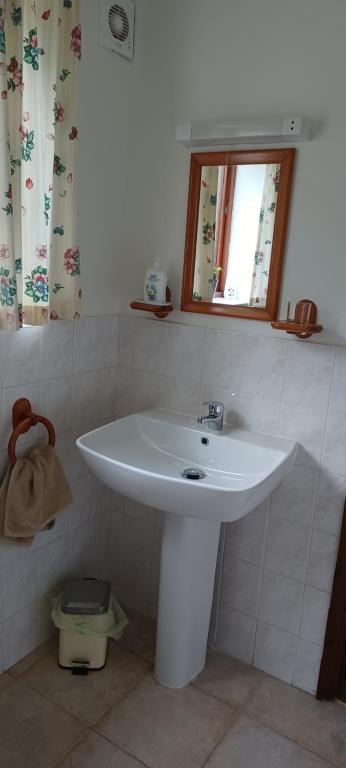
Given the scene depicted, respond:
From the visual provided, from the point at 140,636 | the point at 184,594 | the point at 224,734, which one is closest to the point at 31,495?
the point at 184,594

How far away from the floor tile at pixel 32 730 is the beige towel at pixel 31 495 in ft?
1.75

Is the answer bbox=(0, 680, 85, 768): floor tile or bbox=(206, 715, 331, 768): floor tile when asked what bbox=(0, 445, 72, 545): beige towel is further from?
bbox=(206, 715, 331, 768): floor tile

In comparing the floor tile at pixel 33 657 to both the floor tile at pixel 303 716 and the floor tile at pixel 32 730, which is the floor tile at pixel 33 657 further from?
the floor tile at pixel 303 716

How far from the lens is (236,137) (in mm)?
1811

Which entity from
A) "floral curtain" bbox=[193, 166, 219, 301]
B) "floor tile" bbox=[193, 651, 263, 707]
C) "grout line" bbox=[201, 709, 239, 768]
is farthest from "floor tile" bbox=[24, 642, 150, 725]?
"floral curtain" bbox=[193, 166, 219, 301]

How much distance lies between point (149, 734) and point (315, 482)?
0.95 meters

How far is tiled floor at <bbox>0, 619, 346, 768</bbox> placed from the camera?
1699mm

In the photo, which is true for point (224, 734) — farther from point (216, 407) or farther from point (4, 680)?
point (216, 407)

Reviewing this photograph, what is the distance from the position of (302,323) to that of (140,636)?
4.55 ft

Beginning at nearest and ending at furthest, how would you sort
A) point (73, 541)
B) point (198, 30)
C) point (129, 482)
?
point (129, 482) < point (198, 30) < point (73, 541)

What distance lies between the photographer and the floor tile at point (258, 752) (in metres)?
1.71

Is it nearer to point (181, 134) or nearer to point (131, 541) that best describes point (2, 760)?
point (131, 541)

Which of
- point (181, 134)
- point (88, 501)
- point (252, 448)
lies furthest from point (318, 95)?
point (88, 501)

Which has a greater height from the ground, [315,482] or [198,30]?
[198,30]
